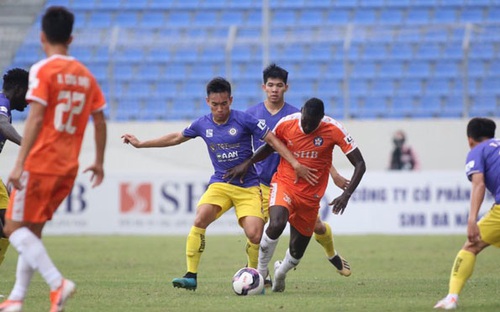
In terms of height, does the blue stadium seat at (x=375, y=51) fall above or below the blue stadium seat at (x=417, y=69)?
above

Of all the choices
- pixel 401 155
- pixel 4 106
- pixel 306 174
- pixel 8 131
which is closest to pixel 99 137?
pixel 8 131

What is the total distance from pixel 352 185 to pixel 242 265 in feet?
16.2

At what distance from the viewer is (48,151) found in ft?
24.0

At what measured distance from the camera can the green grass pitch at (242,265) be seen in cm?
888

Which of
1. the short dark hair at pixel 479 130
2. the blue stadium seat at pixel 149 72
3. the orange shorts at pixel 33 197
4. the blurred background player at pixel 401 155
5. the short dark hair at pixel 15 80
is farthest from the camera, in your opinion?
the blue stadium seat at pixel 149 72

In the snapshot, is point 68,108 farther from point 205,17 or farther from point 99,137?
point 205,17

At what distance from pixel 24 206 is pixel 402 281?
5860mm

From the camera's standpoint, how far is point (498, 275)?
12.8 m

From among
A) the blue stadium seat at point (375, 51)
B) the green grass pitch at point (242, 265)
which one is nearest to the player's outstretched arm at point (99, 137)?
the green grass pitch at point (242, 265)

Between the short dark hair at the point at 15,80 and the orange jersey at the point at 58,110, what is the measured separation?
2905 mm

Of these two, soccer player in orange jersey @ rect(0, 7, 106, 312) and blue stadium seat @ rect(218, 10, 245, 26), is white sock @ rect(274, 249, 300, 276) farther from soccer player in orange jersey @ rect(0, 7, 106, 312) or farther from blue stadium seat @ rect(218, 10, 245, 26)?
blue stadium seat @ rect(218, 10, 245, 26)

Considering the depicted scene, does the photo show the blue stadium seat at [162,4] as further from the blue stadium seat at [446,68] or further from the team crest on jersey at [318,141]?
the team crest on jersey at [318,141]

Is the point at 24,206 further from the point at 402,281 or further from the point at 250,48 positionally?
the point at 250,48

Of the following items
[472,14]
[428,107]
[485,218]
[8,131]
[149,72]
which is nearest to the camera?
[485,218]
